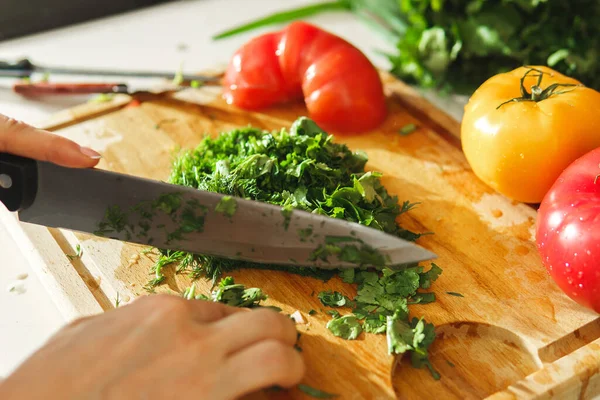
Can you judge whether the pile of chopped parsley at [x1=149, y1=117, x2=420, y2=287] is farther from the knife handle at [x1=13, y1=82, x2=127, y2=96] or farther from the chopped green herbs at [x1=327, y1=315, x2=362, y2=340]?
the knife handle at [x1=13, y1=82, x2=127, y2=96]

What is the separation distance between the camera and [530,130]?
5.42 feet

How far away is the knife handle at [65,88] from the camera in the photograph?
7.34 ft

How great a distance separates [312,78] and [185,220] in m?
0.74

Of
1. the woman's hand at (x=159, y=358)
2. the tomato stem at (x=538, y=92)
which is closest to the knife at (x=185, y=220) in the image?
the woman's hand at (x=159, y=358)

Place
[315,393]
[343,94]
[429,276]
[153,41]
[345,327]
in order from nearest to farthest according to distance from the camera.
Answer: [315,393] < [345,327] < [429,276] < [343,94] < [153,41]

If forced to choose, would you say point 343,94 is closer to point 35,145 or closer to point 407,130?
point 407,130

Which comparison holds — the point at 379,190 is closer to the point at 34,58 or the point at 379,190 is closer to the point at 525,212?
the point at 525,212

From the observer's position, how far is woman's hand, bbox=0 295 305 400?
1147 millimetres

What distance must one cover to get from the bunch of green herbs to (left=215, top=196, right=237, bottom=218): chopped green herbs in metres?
A: 1.13

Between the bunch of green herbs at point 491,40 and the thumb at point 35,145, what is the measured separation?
1305mm

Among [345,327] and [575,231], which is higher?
[575,231]

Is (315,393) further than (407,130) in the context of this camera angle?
No

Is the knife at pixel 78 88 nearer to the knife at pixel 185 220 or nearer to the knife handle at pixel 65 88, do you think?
the knife handle at pixel 65 88

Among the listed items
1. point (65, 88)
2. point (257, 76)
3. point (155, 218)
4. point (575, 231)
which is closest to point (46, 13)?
point (65, 88)
